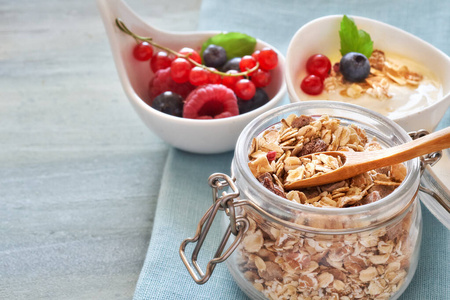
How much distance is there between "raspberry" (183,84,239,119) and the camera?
0.82 metres

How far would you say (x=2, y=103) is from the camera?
104cm

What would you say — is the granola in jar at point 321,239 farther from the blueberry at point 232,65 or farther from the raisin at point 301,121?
the blueberry at point 232,65

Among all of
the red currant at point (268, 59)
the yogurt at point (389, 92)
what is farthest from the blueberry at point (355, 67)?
the red currant at point (268, 59)

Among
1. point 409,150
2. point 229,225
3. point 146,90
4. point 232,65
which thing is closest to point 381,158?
point 409,150

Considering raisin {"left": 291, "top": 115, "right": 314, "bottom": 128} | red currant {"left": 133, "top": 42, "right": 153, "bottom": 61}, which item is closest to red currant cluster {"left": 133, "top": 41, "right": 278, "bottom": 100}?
red currant {"left": 133, "top": 42, "right": 153, "bottom": 61}

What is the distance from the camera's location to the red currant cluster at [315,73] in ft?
2.79

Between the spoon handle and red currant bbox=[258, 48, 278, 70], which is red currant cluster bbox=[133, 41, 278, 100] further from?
the spoon handle

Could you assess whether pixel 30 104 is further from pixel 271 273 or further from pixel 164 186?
pixel 271 273

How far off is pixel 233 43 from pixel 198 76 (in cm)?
14

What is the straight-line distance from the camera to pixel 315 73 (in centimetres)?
89

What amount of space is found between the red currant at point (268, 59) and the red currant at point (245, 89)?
53 millimetres

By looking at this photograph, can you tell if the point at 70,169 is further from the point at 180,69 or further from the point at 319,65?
the point at 319,65

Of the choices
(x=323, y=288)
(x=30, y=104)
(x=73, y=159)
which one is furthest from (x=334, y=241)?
(x=30, y=104)

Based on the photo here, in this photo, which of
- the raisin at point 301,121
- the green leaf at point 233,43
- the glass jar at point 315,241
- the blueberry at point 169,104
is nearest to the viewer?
the glass jar at point 315,241
